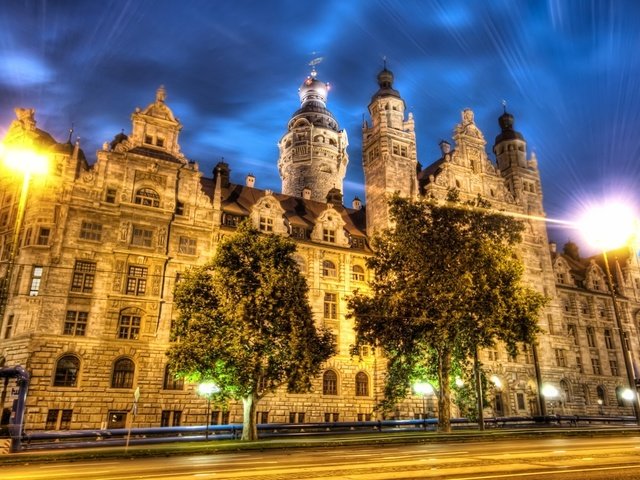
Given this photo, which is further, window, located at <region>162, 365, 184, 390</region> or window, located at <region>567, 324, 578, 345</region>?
window, located at <region>567, 324, 578, 345</region>

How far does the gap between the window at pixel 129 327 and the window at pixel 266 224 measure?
14.4 m

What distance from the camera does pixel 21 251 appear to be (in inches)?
1417

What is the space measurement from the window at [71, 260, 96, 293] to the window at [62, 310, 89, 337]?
5.86ft

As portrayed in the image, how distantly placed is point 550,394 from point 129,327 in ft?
141

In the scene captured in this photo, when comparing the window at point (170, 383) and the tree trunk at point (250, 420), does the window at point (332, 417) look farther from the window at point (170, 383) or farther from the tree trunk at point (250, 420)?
the tree trunk at point (250, 420)

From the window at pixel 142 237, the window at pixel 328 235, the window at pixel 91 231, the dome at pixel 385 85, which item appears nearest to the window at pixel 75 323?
the window at pixel 91 231

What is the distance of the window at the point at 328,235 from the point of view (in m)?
48.5

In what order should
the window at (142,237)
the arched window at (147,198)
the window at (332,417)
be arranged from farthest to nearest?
1. the window at (332,417)
2. the arched window at (147,198)
3. the window at (142,237)

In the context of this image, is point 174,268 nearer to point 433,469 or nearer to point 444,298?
point 444,298

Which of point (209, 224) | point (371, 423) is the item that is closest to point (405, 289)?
point (371, 423)

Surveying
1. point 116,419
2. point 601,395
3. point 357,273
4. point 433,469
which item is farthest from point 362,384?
point 601,395

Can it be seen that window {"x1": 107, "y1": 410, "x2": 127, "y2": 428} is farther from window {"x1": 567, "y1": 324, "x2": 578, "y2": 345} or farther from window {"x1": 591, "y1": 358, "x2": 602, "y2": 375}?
window {"x1": 591, "y1": 358, "x2": 602, "y2": 375}

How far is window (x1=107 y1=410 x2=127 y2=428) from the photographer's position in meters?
34.1

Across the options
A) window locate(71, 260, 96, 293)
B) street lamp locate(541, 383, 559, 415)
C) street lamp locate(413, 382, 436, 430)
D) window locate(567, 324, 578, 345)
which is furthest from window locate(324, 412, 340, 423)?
window locate(567, 324, 578, 345)
